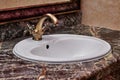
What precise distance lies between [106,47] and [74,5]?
23.5 inches

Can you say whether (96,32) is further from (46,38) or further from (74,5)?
(46,38)

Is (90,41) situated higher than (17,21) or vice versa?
(17,21)

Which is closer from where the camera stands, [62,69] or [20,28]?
[62,69]

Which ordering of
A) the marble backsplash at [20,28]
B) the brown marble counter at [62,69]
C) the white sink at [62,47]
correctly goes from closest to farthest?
1. the brown marble counter at [62,69]
2. the white sink at [62,47]
3. the marble backsplash at [20,28]

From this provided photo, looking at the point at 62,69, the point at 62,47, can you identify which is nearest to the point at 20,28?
the point at 62,47

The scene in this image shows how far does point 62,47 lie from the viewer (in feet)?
4.29

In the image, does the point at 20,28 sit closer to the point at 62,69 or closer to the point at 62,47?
the point at 62,47

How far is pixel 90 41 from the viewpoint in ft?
4.19

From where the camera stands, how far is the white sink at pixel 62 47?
1.08 m

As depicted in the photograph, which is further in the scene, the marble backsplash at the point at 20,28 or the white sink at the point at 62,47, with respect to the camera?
the marble backsplash at the point at 20,28

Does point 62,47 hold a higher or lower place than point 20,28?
lower

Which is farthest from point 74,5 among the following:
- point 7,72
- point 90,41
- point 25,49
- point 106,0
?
point 7,72

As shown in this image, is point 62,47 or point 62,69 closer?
point 62,69

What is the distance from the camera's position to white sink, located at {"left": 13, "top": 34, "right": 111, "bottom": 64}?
1.08 m
